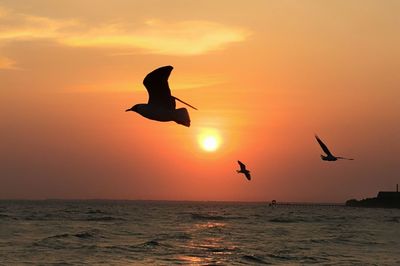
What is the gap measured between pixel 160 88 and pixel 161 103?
521 millimetres

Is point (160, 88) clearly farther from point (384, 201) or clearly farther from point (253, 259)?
A: point (384, 201)

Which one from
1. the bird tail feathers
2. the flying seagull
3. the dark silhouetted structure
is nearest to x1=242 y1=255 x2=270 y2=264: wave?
the flying seagull

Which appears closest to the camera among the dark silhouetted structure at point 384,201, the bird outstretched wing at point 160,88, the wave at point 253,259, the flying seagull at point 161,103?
the bird outstretched wing at point 160,88

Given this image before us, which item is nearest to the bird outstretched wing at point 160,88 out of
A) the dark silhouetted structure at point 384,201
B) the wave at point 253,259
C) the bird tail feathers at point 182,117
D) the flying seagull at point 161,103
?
the flying seagull at point 161,103

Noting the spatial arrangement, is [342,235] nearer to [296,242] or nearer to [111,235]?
[296,242]

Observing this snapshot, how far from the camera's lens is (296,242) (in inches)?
1545

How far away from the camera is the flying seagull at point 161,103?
1389cm

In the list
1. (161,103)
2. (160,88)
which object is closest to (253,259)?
(161,103)

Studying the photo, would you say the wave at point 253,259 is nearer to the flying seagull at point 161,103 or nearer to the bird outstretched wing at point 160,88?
the flying seagull at point 161,103

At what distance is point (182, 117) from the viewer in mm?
14242

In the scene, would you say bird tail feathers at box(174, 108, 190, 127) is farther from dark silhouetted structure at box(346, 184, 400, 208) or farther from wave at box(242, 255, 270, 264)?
dark silhouetted structure at box(346, 184, 400, 208)

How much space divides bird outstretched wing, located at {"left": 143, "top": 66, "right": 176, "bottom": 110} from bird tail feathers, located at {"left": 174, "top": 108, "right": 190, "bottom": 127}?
196mm

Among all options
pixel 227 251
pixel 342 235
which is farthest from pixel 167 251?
pixel 342 235

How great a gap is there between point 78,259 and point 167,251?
538cm
